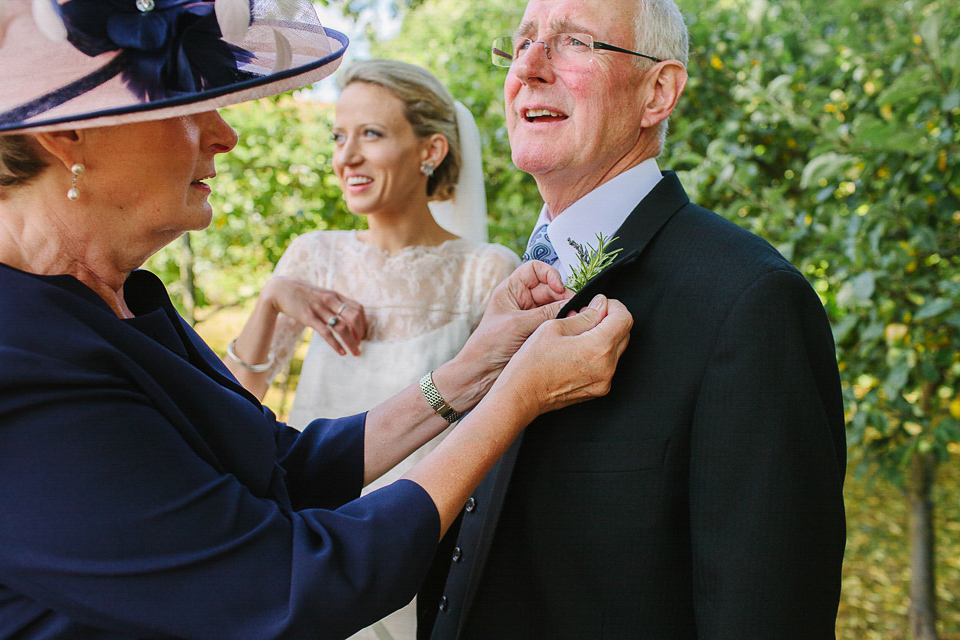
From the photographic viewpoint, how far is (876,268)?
2.69m

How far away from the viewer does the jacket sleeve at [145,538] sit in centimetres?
102

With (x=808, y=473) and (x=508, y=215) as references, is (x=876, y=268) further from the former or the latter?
(x=508, y=215)

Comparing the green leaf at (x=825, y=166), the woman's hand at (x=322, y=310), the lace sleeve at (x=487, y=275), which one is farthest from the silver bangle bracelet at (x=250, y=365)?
the green leaf at (x=825, y=166)

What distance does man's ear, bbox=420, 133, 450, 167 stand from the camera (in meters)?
2.84

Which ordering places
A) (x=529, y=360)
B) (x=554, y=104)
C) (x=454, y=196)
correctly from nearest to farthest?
1. (x=529, y=360)
2. (x=554, y=104)
3. (x=454, y=196)

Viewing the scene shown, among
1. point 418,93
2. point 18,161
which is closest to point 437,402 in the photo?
point 18,161

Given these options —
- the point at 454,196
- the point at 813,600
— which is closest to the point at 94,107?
the point at 813,600

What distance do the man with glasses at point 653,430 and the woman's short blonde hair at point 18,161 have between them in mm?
961

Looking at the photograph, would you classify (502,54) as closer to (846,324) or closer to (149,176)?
(149,176)

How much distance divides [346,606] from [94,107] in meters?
0.81

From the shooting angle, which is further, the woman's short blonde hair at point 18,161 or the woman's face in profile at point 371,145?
the woman's face in profile at point 371,145

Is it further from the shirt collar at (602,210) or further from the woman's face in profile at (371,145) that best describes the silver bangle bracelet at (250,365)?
the shirt collar at (602,210)

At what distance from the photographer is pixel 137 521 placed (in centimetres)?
103

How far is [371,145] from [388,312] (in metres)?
0.62
